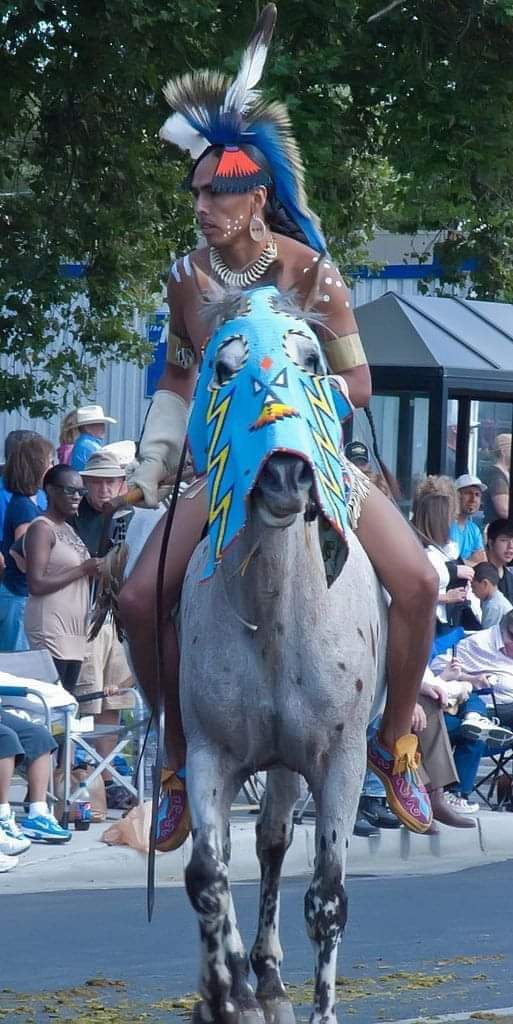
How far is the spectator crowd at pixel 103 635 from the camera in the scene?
1215 centimetres

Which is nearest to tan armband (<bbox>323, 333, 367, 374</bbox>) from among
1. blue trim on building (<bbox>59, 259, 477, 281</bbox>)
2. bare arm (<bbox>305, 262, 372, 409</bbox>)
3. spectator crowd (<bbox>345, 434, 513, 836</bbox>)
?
bare arm (<bbox>305, 262, 372, 409</bbox>)

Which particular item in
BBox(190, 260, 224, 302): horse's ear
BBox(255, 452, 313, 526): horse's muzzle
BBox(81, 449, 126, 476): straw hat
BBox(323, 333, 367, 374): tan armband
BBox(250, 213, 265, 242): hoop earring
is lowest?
BBox(81, 449, 126, 476): straw hat

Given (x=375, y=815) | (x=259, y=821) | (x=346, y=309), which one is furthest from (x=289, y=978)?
(x=375, y=815)

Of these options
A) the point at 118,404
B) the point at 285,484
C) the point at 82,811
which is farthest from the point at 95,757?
the point at 118,404

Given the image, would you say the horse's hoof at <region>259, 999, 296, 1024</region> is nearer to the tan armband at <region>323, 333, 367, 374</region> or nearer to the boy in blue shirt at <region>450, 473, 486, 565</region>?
the tan armband at <region>323, 333, 367, 374</region>

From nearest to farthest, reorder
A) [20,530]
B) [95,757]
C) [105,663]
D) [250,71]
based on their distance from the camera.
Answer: [250,71], [95,757], [105,663], [20,530]

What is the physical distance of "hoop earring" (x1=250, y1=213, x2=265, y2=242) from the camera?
21.2 ft

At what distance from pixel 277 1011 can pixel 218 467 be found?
82.9 inches

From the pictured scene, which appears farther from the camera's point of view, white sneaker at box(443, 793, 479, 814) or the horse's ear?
white sneaker at box(443, 793, 479, 814)

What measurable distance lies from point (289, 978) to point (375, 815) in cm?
→ 462

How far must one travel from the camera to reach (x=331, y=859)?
20.3 feet

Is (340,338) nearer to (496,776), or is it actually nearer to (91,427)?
(496,776)

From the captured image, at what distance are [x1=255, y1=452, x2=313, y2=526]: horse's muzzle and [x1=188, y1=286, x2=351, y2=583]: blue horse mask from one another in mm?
21

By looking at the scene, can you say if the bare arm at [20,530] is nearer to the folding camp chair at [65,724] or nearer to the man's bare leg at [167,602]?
the folding camp chair at [65,724]
